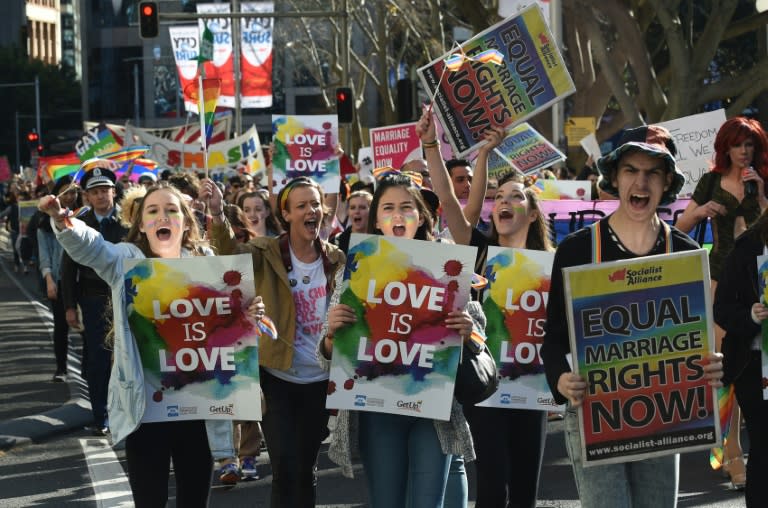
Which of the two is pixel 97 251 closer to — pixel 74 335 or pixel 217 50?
pixel 74 335

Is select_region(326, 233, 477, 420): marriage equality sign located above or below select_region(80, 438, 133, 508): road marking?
above

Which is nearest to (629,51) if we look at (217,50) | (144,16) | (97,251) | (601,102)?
(601,102)

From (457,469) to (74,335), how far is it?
13.4m

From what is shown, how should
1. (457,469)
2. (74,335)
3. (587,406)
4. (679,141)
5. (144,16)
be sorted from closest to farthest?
(587,406) → (457,469) → (679,141) → (74,335) → (144,16)

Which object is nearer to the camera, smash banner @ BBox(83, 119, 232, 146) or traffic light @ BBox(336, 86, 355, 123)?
smash banner @ BBox(83, 119, 232, 146)

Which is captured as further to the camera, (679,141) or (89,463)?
(679,141)

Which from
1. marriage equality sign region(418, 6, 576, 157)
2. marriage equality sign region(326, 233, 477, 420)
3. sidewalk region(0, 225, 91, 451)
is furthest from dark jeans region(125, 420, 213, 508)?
sidewalk region(0, 225, 91, 451)

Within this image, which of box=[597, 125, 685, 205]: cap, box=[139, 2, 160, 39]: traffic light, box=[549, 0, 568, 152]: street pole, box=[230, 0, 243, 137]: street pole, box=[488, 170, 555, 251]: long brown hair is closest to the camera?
box=[597, 125, 685, 205]: cap

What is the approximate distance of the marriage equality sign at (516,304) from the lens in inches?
288

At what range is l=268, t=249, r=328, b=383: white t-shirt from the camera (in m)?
6.73

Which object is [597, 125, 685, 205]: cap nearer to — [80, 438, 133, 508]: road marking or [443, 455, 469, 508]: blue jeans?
[443, 455, 469, 508]: blue jeans

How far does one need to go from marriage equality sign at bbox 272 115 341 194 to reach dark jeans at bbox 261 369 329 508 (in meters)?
10.1

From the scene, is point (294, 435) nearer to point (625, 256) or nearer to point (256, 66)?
point (625, 256)

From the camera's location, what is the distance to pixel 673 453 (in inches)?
191
